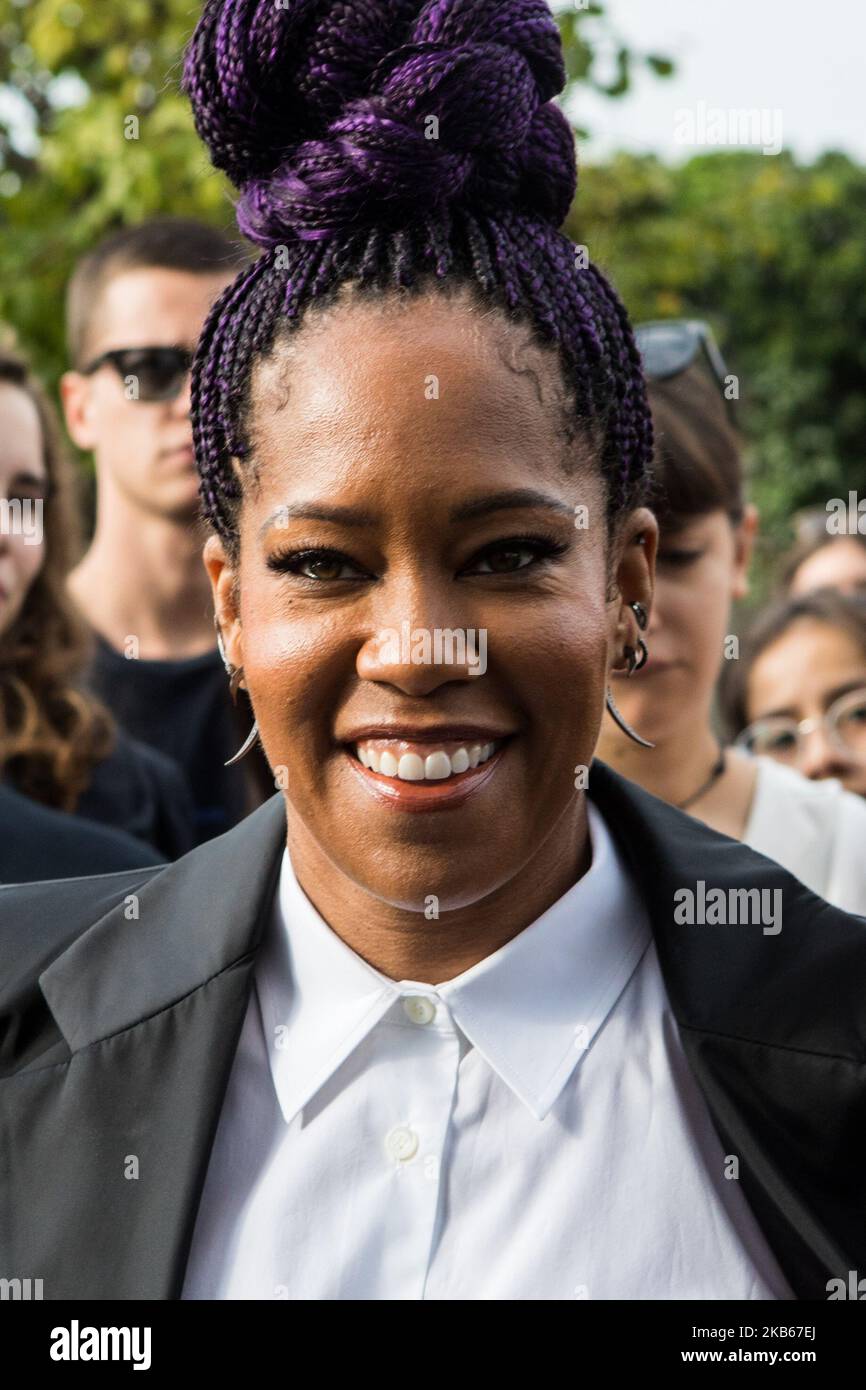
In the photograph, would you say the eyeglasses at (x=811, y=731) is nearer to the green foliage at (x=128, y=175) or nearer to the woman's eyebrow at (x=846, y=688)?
the woman's eyebrow at (x=846, y=688)

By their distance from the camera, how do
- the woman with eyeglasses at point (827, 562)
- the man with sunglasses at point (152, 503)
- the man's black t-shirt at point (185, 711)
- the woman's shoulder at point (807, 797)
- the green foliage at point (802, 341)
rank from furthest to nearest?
the green foliage at point (802, 341) < the woman with eyeglasses at point (827, 562) < the man with sunglasses at point (152, 503) < the man's black t-shirt at point (185, 711) < the woman's shoulder at point (807, 797)

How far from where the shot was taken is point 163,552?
4613 millimetres

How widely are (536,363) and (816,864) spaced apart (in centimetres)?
153

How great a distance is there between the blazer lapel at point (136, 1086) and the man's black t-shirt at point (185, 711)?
1.98 meters

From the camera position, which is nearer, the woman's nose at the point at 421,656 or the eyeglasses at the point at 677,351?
the woman's nose at the point at 421,656

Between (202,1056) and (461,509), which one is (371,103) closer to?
(461,509)

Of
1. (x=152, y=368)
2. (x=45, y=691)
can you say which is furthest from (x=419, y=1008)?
(x=152, y=368)

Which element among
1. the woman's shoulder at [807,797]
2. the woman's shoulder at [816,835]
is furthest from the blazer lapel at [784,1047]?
the woman's shoulder at [807,797]

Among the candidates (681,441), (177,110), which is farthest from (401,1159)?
(177,110)

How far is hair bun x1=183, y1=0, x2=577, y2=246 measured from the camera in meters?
2.00

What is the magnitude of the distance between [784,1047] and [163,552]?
2871mm

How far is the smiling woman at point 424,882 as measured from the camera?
1.99 meters

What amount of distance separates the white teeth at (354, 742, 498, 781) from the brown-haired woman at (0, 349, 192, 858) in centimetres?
182

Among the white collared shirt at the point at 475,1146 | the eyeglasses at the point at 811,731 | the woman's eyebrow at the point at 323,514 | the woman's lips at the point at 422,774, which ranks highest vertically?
the eyeglasses at the point at 811,731
